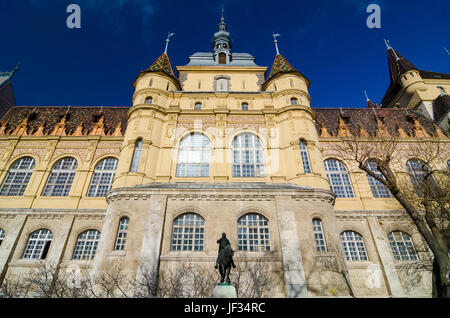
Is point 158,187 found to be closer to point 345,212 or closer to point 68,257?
point 68,257

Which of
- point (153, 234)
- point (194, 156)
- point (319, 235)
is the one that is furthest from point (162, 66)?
point (319, 235)

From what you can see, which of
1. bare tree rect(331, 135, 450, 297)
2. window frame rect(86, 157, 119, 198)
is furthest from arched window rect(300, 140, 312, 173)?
window frame rect(86, 157, 119, 198)

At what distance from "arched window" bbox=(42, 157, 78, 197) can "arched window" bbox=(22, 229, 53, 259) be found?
3.01 m

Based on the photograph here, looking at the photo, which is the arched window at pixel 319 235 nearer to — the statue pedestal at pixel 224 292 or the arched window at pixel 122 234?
the statue pedestal at pixel 224 292

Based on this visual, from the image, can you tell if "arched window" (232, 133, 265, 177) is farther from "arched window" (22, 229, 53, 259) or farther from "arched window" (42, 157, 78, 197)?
"arched window" (22, 229, 53, 259)

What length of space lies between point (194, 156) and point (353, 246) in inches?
527

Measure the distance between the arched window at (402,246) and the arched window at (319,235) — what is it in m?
6.72

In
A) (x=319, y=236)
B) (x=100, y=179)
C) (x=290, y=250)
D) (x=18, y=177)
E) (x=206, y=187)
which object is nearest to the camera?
(x=290, y=250)

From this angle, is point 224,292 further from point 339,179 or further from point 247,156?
point 339,179

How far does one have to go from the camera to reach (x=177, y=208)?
14695mm

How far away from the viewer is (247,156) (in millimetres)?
17766

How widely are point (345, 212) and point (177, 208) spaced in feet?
41.1

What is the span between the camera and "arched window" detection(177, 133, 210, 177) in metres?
17.0
